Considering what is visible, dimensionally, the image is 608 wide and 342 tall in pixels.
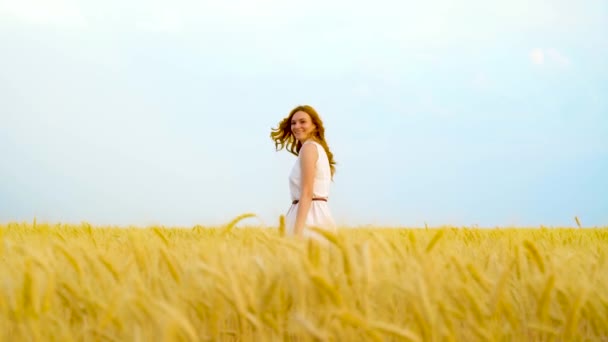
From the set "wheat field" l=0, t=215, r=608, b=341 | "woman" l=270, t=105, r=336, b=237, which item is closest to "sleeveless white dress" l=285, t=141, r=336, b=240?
"woman" l=270, t=105, r=336, b=237

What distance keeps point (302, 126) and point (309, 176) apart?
67 centimetres

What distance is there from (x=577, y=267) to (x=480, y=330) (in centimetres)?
76

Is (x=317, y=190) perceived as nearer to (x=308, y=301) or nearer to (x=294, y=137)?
(x=294, y=137)

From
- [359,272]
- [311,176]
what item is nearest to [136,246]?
[359,272]

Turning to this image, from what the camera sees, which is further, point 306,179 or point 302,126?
point 302,126

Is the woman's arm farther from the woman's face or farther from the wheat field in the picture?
the wheat field

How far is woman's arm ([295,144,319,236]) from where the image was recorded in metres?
5.02

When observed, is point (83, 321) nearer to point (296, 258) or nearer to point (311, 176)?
point (296, 258)

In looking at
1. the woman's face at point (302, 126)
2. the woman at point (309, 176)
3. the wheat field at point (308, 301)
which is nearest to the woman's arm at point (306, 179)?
the woman at point (309, 176)

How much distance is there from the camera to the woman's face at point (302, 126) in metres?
5.55

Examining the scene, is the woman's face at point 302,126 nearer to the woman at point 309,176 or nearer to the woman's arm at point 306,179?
the woman at point 309,176

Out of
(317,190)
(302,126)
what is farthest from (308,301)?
(302,126)

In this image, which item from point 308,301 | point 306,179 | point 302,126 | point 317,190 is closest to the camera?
point 308,301

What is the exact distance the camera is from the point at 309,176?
508cm
